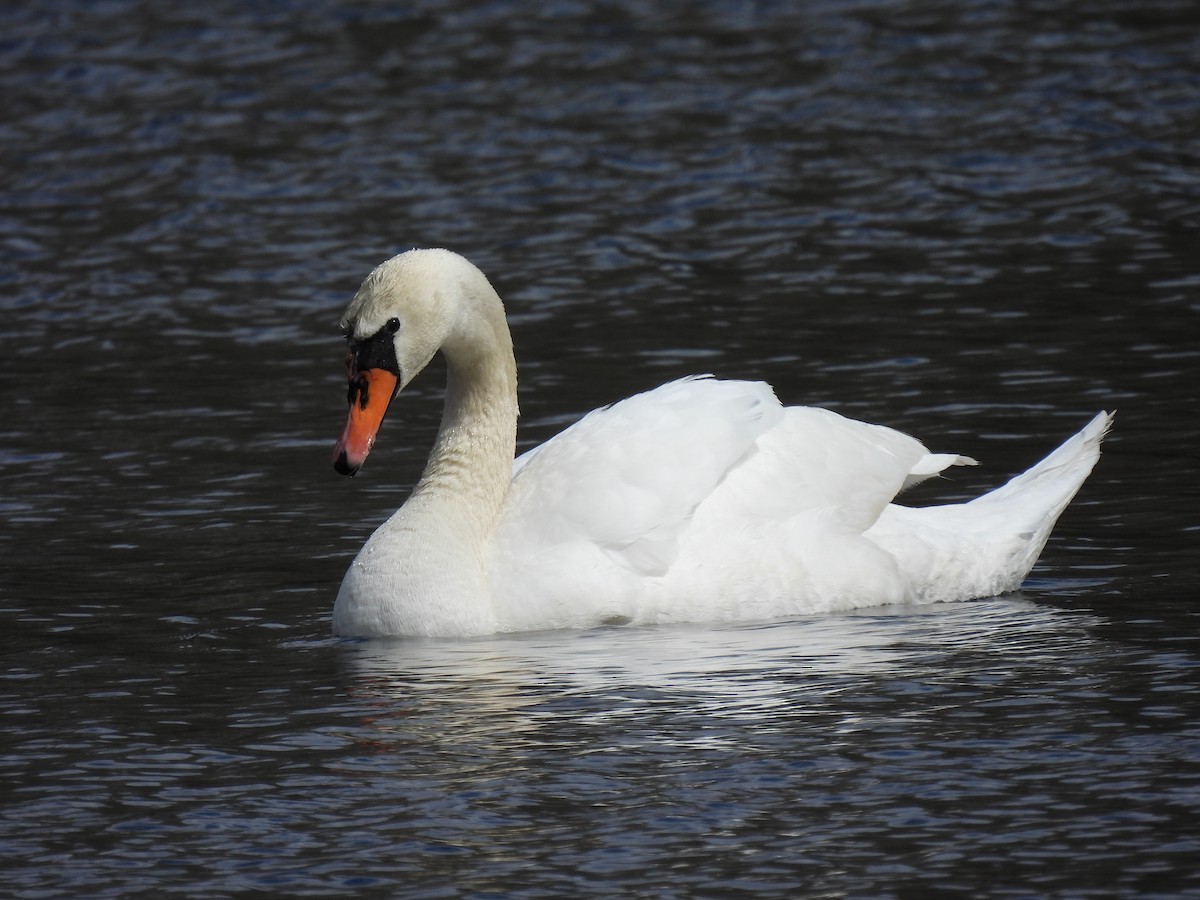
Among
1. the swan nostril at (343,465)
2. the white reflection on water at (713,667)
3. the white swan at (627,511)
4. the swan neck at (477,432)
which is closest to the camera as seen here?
the white reflection on water at (713,667)

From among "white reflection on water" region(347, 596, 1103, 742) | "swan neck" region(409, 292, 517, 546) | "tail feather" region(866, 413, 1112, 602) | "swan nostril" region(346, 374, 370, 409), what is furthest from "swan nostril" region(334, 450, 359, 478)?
"tail feather" region(866, 413, 1112, 602)

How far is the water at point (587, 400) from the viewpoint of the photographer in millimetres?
6500

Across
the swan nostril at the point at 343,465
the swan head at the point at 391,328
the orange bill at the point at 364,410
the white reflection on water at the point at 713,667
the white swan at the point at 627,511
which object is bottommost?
the white reflection on water at the point at 713,667

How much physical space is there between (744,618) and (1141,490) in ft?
8.15

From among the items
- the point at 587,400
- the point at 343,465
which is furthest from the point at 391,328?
the point at 587,400

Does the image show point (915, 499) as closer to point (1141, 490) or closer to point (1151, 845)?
point (1141, 490)

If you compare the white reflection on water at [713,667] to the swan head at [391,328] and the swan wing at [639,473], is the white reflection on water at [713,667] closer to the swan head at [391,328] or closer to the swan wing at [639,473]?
the swan wing at [639,473]

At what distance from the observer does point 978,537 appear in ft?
30.3

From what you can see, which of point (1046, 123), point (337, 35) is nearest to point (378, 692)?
point (1046, 123)

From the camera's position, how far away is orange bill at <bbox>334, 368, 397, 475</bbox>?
8.49 m

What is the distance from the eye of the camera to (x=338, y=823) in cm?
656

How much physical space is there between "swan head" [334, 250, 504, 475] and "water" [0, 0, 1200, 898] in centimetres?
94

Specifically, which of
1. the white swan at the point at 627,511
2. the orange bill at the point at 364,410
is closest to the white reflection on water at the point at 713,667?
the white swan at the point at 627,511

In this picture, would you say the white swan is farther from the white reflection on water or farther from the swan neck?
the white reflection on water
